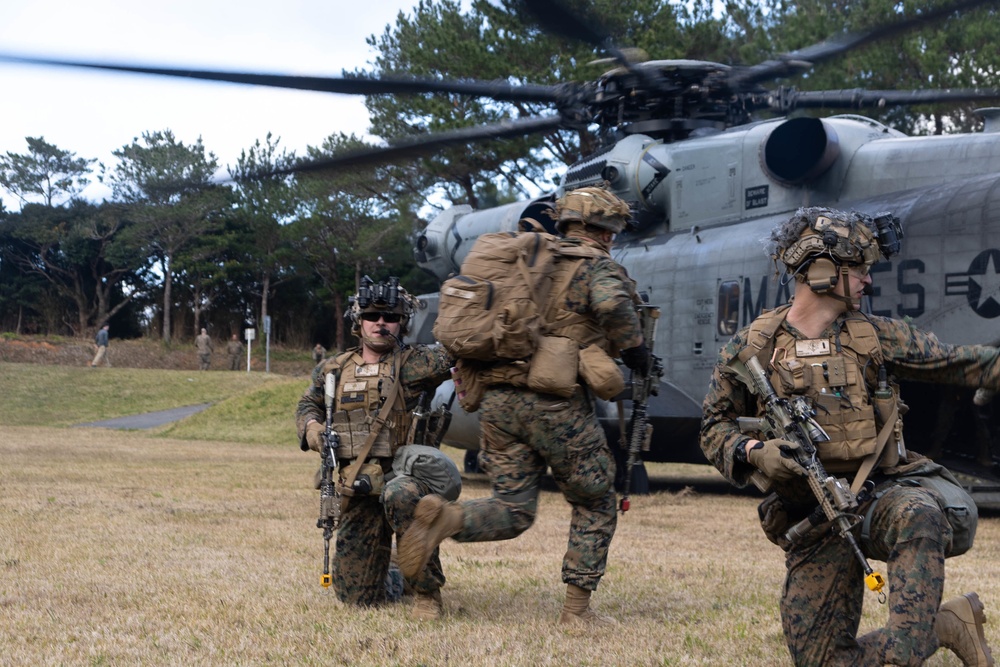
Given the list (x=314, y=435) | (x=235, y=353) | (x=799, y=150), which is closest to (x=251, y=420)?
(x=799, y=150)

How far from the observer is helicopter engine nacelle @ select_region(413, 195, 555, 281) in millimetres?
13234

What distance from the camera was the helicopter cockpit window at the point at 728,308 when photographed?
10430 millimetres

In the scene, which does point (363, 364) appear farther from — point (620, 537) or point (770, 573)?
point (620, 537)

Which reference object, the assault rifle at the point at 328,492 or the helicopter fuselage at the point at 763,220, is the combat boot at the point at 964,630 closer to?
the assault rifle at the point at 328,492

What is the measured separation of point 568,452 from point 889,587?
167 centimetres

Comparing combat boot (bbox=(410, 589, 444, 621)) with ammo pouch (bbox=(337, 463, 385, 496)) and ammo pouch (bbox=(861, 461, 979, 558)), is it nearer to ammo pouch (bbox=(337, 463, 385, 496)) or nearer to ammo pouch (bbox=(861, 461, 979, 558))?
ammo pouch (bbox=(337, 463, 385, 496))

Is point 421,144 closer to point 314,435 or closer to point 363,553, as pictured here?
point 314,435

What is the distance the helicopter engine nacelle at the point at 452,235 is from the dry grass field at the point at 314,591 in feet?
12.0

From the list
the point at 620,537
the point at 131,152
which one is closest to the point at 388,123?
the point at 131,152

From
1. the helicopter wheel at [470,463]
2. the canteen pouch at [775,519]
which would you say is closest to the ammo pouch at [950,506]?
the canteen pouch at [775,519]

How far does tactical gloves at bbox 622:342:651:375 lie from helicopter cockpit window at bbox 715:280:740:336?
4935mm

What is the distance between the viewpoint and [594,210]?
5.64 metres

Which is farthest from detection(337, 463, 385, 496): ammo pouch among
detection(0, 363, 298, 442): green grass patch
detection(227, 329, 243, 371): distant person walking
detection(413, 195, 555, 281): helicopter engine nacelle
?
detection(227, 329, 243, 371): distant person walking

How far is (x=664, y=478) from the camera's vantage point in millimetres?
14875
